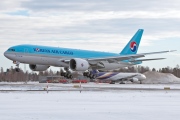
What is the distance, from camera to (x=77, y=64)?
6122cm

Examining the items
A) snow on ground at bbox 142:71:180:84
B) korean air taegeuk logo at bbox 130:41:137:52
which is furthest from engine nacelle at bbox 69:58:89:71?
snow on ground at bbox 142:71:180:84

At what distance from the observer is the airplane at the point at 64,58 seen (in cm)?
5875

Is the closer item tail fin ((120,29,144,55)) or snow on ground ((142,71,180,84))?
tail fin ((120,29,144,55))

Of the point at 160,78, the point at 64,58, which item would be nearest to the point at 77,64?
the point at 64,58

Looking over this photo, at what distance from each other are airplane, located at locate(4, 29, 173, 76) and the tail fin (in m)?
4.39

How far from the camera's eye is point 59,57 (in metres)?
60.6

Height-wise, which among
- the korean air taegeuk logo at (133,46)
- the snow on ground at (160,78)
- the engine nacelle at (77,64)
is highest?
the korean air taegeuk logo at (133,46)

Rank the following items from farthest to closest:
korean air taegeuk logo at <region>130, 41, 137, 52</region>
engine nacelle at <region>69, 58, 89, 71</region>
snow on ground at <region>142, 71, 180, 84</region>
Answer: snow on ground at <region>142, 71, 180, 84</region>, korean air taegeuk logo at <region>130, 41, 137, 52</region>, engine nacelle at <region>69, 58, 89, 71</region>

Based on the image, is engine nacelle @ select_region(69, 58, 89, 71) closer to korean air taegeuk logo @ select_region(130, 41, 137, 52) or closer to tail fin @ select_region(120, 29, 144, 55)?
tail fin @ select_region(120, 29, 144, 55)

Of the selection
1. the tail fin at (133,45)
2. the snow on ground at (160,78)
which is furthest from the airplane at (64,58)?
the snow on ground at (160,78)

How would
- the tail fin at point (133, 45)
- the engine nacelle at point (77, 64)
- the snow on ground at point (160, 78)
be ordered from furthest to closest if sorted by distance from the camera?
the snow on ground at point (160, 78) < the tail fin at point (133, 45) < the engine nacelle at point (77, 64)

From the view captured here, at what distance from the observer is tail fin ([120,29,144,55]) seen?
7544 cm

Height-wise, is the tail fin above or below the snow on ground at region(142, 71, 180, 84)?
above

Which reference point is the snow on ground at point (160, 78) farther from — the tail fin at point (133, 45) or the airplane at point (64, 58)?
the airplane at point (64, 58)
